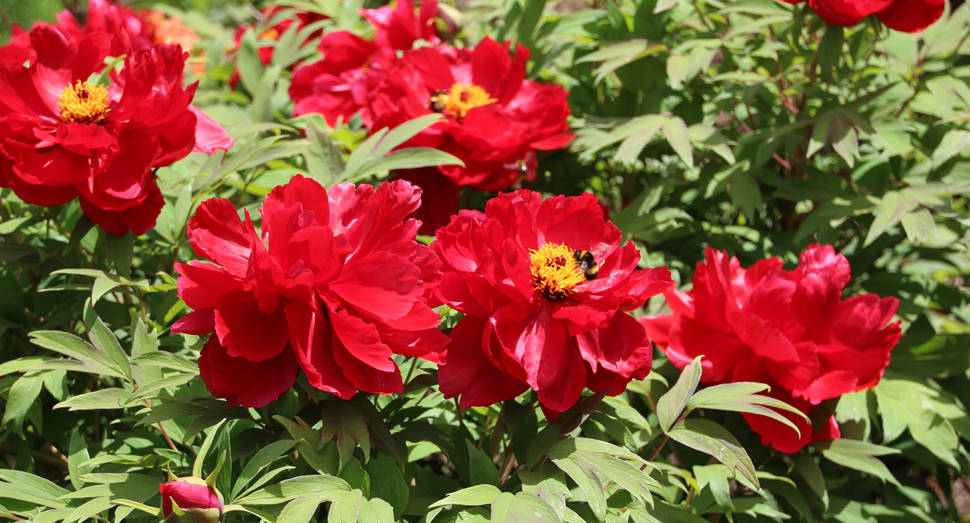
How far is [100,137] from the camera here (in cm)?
94

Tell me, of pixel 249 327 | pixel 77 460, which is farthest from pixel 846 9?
pixel 77 460

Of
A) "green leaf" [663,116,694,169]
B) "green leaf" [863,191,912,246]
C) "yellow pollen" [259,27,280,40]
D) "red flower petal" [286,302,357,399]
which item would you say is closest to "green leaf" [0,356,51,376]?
"red flower petal" [286,302,357,399]

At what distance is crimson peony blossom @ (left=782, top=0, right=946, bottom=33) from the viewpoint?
1204 millimetres

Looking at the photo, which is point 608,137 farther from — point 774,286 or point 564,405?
point 564,405

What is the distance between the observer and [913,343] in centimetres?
141

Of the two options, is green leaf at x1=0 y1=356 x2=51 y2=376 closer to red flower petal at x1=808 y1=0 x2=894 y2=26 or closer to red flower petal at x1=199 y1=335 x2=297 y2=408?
red flower petal at x1=199 y1=335 x2=297 y2=408

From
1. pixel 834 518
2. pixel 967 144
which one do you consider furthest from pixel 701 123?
pixel 834 518

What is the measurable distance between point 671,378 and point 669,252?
469 mm

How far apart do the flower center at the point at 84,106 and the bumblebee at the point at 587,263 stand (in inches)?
27.2

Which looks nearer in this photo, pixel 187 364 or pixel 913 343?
pixel 187 364

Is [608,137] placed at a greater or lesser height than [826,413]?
greater

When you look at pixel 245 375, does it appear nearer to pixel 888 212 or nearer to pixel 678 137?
pixel 678 137

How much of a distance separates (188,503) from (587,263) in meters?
0.51

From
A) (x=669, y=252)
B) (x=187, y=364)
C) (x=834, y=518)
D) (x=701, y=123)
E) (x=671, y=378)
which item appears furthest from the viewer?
(x=669, y=252)
